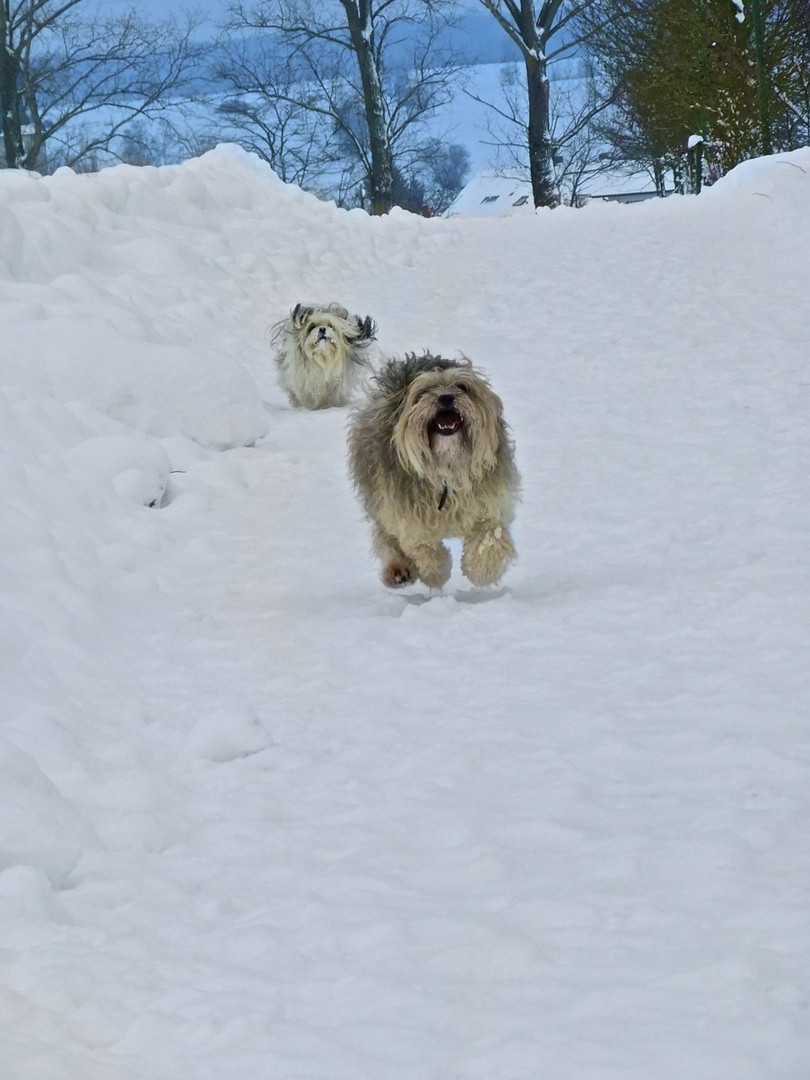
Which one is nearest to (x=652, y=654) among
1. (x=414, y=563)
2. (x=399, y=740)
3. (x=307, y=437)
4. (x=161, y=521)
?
(x=399, y=740)

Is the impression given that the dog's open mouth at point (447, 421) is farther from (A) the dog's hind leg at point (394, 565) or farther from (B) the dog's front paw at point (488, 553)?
(A) the dog's hind leg at point (394, 565)

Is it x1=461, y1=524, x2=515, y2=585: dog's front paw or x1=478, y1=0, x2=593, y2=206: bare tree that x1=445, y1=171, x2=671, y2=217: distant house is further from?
x1=461, y1=524, x2=515, y2=585: dog's front paw

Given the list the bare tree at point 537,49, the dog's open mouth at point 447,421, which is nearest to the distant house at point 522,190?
the bare tree at point 537,49

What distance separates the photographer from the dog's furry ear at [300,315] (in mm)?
11262

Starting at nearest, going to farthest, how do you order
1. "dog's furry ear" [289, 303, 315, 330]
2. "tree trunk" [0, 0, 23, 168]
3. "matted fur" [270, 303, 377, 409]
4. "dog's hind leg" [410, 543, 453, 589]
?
"dog's hind leg" [410, 543, 453, 589] < "matted fur" [270, 303, 377, 409] < "dog's furry ear" [289, 303, 315, 330] < "tree trunk" [0, 0, 23, 168]

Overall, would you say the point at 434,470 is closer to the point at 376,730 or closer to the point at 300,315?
the point at 376,730

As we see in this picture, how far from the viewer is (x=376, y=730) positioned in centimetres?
484

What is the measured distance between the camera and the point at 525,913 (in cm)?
343

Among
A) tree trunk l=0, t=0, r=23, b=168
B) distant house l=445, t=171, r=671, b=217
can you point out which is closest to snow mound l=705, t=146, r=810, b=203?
tree trunk l=0, t=0, r=23, b=168

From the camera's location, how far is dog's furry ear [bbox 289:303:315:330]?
11.3 m

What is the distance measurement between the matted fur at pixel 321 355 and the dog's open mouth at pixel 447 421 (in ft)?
16.3

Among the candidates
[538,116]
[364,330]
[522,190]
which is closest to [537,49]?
[538,116]

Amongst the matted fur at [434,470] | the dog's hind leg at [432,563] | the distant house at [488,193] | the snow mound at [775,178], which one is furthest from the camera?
the distant house at [488,193]

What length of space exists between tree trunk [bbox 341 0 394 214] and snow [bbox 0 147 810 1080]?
56.8 ft
